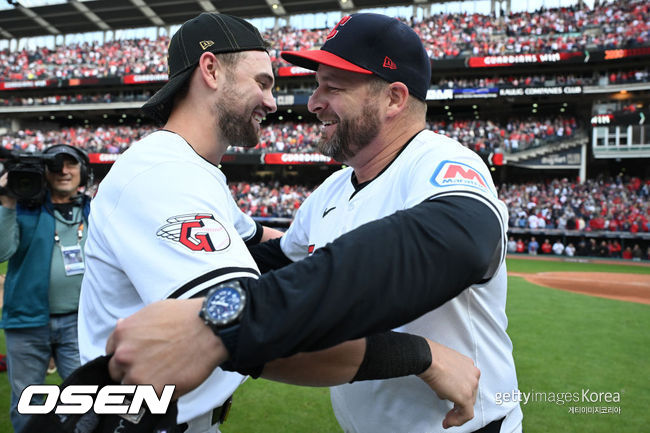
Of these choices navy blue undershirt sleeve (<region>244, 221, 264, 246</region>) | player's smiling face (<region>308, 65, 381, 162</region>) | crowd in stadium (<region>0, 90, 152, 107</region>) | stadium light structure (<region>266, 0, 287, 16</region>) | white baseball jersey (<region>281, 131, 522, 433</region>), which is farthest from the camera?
crowd in stadium (<region>0, 90, 152, 107</region>)

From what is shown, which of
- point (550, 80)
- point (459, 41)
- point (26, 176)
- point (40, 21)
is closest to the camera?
point (26, 176)

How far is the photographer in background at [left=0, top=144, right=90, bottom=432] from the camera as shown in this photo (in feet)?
12.7

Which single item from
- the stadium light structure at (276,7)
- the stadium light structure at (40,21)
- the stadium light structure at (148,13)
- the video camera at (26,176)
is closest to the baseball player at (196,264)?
the video camera at (26,176)

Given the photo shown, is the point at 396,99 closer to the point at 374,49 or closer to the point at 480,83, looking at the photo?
the point at 374,49

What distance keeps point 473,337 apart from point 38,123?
56290 mm

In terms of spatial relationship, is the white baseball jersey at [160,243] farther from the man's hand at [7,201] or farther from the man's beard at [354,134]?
the man's hand at [7,201]

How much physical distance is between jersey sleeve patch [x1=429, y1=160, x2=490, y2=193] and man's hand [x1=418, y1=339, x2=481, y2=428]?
0.47m

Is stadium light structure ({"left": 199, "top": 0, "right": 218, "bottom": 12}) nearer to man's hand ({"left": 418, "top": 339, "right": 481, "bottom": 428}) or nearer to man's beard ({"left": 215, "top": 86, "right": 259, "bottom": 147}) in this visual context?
man's beard ({"left": 215, "top": 86, "right": 259, "bottom": 147})

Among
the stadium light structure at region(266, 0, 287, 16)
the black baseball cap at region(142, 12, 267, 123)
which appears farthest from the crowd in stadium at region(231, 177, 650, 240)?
the black baseball cap at region(142, 12, 267, 123)

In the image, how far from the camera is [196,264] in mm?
1160

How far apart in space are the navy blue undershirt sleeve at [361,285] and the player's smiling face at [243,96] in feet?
3.93

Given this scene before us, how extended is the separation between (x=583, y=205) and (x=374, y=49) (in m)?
26.8

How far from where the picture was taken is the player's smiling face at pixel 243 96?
202 cm

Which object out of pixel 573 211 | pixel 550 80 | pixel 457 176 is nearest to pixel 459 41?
pixel 550 80
